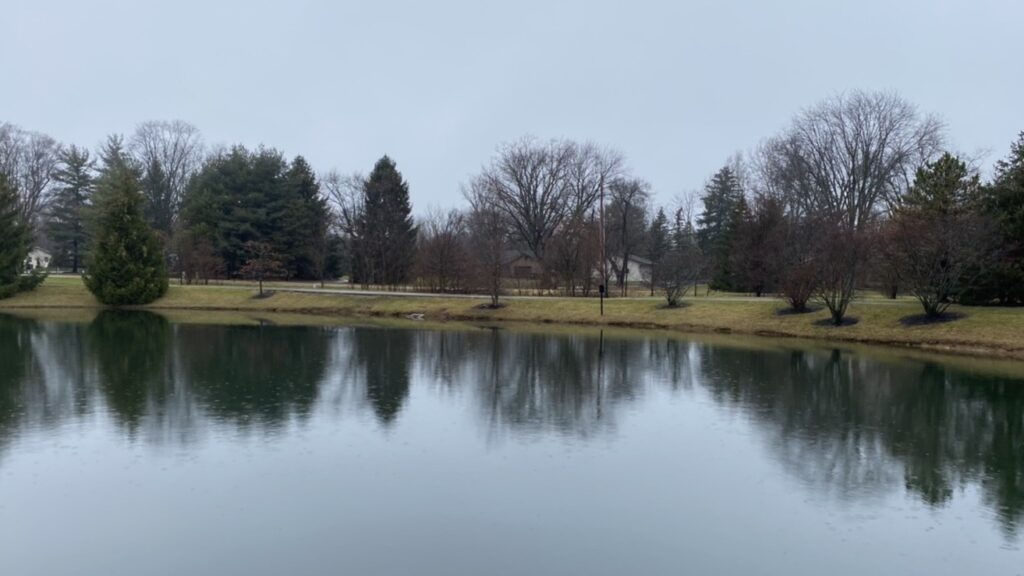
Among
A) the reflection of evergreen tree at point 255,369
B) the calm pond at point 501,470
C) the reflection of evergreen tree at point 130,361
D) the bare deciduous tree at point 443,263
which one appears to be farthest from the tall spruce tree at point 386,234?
the calm pond at point 501,470

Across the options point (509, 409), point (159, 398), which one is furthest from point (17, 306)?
point (509, 409)

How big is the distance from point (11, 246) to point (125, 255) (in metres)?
7.69

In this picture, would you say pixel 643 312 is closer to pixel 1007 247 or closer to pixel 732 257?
pixel 732 257

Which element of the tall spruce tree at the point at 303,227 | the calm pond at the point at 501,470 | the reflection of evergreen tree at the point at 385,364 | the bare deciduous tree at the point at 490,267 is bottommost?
the calm pond at the point at 501,470

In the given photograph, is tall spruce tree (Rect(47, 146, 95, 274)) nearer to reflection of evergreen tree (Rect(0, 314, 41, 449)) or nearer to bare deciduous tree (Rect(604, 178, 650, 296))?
reflection of evergreen tree (Rect(0, 314, 41, 449))

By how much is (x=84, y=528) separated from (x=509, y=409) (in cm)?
817

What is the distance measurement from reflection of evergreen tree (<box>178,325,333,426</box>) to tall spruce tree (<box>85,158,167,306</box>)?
50.5 feet

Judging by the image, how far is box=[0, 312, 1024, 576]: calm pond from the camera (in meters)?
7.62

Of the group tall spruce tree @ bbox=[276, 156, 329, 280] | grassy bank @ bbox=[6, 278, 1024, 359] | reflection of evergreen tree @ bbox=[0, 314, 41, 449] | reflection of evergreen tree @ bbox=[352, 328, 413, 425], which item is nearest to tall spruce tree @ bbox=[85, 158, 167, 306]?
grassy bank @ bbox=[6, 278, 1024, 359]

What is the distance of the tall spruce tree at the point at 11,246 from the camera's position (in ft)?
147

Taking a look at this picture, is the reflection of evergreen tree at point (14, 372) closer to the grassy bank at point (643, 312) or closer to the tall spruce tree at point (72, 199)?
the grassy bank at point (643, 312)

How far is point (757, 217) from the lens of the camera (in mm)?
43375

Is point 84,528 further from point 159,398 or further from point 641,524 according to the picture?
point 159,398

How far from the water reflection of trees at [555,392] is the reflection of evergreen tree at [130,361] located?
2.7 inches
